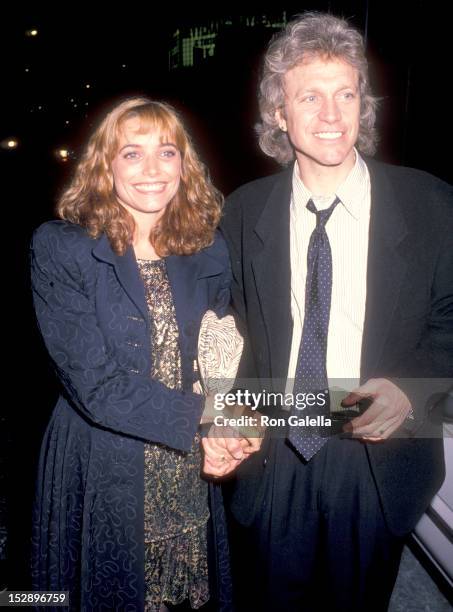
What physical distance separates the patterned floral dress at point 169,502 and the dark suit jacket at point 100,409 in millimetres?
46

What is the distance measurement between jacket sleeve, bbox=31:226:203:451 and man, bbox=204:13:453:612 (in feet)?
0.59

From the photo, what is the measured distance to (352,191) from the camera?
5.19ft

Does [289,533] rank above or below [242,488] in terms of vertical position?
below

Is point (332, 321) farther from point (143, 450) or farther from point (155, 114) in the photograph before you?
point (155, 114)

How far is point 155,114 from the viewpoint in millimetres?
1664

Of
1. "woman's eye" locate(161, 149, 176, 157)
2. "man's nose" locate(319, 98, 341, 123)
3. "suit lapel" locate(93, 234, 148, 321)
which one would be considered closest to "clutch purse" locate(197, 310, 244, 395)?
"suit lapel" locate(93, 234, 148, 321)

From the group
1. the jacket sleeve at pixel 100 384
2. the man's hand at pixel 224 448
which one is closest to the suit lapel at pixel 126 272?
the jacket sleeve at pixel 100 384

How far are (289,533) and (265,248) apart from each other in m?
0.96

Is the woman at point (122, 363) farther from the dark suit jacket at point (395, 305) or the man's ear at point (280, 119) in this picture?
the man's ear at point (280, 119)

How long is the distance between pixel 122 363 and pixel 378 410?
78 centimetres

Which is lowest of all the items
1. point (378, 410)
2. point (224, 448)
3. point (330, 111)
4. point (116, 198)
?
point (224, 448)

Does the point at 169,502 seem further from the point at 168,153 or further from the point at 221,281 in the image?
the point at 168,153

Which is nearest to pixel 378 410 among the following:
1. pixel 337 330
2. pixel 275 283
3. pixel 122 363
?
pixel 337 330

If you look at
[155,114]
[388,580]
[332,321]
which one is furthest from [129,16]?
[388,580]
